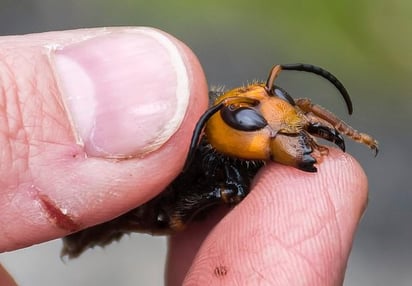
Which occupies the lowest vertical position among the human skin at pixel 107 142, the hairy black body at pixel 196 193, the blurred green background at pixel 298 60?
the blurred green background at pixel 298 60

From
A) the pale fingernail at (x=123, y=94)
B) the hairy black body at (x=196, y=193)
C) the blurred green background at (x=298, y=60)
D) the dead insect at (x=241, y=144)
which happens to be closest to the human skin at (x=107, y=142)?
the pale fingernail at (x=123, y=94)

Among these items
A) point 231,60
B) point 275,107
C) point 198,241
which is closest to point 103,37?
point 275,107

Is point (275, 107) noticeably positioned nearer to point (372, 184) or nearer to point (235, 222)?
point (235, 222)

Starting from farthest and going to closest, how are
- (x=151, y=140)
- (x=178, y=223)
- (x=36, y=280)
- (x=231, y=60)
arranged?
(x=231, y=60), (x=36, y=280), (x=178, y=223), (x=151, y=140)

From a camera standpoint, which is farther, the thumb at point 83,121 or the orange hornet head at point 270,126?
the orange hornet head at point 270,126

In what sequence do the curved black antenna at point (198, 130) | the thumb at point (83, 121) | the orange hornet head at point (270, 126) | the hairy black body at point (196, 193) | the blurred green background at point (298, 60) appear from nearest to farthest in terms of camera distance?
1. the thumb at point (83, 121)
2. the curved black antenna at point (198, 130)
3. the orange hornet head at point (270, 126)
4. the hairy black body at point (196, 193)
5. the blurred green background at point (298, 60)

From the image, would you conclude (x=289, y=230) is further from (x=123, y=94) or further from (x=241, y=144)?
(x=123, y=94)

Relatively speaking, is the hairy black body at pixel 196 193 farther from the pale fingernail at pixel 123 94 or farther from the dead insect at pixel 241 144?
the pale fingernail at pixel 123 94
